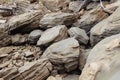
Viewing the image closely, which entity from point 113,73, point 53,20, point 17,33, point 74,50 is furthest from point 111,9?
point 113,73

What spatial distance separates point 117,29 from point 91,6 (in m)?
1.62

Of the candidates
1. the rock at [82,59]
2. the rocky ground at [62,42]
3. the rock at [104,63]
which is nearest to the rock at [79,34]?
the rocky ground at [62,42]

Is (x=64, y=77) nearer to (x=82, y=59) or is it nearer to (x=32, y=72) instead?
(x=82, y=59)

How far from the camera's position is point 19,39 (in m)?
5.35

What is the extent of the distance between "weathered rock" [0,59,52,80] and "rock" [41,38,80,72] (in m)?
0.13

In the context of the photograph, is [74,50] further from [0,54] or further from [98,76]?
[0,54]

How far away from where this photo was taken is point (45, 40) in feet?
15.9

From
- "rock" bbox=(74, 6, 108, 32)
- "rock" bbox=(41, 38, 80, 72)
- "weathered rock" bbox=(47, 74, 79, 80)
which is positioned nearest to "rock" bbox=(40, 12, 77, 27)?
→ "rock" bbox=(74, 6, 108, 32)

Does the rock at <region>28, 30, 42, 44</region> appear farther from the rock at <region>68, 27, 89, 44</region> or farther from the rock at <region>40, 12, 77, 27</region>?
Result: the rock at <region>68, 27, 89, 44</region>

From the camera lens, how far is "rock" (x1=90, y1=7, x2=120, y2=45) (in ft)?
14.5

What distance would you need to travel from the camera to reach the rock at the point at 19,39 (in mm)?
5277

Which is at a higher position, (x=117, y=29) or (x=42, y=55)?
(x=117, y=29)

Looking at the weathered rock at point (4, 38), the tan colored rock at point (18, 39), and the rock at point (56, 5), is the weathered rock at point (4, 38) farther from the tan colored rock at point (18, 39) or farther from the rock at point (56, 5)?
the rock at point (56, 5)

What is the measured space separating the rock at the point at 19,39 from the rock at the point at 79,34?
0.89m
